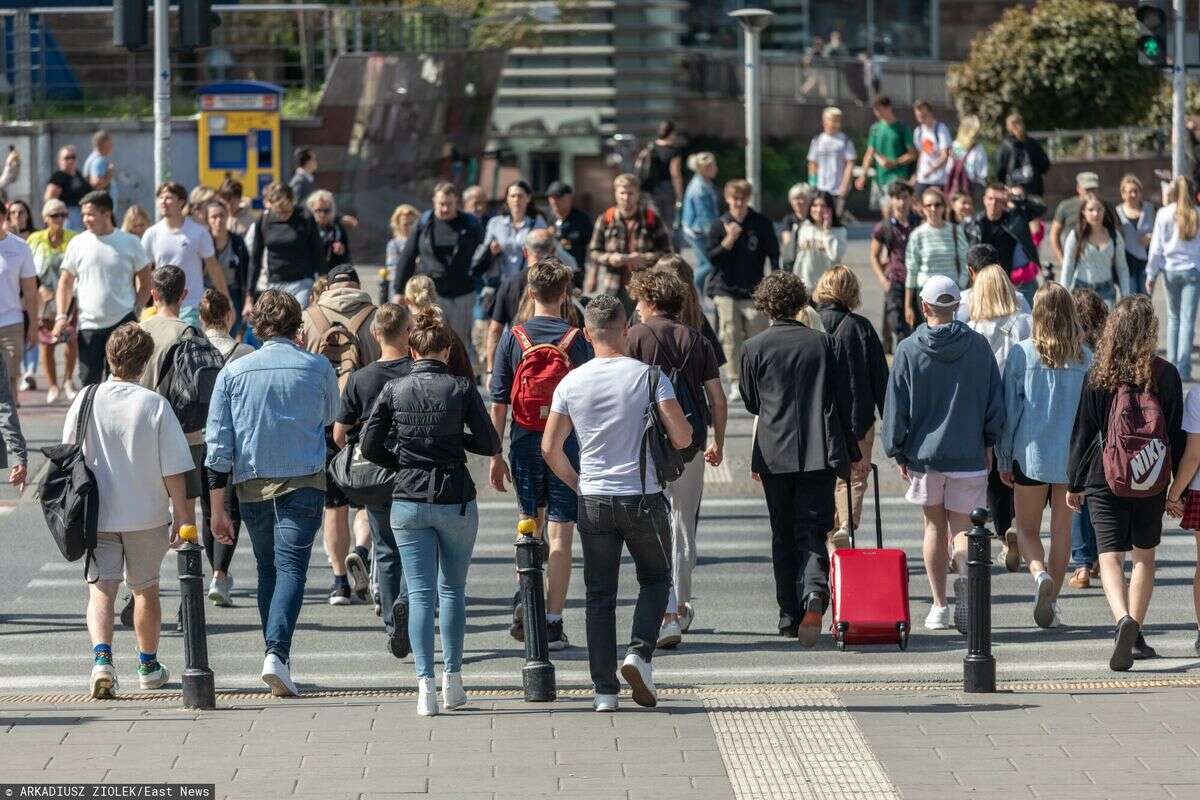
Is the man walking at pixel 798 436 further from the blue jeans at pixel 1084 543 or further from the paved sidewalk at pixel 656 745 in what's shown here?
the blue jeans at pixel 1084 543

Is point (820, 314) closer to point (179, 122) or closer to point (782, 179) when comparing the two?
point (179, 122)

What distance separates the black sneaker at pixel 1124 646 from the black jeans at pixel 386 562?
3.23 meters

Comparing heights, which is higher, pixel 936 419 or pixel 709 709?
pixel 936 419

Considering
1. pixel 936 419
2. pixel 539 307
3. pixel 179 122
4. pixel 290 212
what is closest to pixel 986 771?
pixel 936 419

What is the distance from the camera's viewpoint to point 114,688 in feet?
28.5

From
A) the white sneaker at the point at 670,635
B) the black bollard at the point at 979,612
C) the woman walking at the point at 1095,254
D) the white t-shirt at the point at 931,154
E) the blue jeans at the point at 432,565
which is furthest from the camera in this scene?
the white t-shirt at the point at 931,154

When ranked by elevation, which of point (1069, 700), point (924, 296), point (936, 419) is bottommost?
point (1069, 700)

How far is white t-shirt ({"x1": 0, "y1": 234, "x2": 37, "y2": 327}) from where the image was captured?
13.2 metres

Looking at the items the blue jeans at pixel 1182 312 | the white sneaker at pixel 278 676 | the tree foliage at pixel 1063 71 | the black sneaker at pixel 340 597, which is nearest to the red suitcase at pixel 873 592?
the white sneaker at pixel 278 676

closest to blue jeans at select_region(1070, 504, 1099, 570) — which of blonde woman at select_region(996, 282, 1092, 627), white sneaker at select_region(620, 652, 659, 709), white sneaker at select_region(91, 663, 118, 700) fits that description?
blonde woman at select_region(996, 282, 1092, 627)

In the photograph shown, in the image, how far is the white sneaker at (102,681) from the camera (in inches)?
338

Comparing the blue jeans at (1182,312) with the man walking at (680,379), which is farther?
the blue jeans at (1182,312)

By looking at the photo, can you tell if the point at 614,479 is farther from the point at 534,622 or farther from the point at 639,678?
the point at 639,678

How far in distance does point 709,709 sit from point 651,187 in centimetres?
1427
